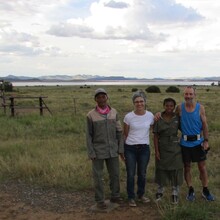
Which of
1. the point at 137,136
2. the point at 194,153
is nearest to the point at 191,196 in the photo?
the point at 194,153

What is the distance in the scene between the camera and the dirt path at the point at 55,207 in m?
5.25

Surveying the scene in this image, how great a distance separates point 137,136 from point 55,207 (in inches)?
62.2

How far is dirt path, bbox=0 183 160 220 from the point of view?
5246 millimetres

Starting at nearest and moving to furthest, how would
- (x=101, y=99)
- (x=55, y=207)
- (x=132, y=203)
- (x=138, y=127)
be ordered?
(x=101, y=99) < (x=138, y=127) < (x=132, y=203) < (x=55, y=207)

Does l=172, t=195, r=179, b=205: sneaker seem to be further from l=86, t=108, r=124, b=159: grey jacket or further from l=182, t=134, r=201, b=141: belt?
l=86, t=108, r=124, b=159: grey jacket

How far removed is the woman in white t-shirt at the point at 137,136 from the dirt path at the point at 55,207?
0.99 feet

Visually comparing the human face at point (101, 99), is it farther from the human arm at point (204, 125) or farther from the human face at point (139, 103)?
the human arm at point (204, 125)

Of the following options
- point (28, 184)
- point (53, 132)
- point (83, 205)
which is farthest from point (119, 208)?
point (53, 132)

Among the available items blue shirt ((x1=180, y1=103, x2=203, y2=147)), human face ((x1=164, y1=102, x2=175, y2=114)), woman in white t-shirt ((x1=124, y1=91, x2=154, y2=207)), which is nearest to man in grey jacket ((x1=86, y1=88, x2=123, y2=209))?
woman in white t-shirt ((x1=124, y1=91, x2=154, y2=207))

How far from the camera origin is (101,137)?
5.35 m

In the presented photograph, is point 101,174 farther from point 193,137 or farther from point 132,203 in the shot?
point 193,137

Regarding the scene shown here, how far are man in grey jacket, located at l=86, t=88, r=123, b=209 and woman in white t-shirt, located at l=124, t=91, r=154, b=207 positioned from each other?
0.42ft

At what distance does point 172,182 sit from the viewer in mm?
5641

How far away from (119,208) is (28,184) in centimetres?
208
